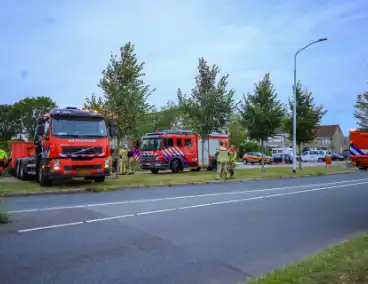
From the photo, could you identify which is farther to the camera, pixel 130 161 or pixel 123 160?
pixel 130 161

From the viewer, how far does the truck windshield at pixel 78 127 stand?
548 inches

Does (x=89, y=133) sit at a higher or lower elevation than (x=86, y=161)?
higher

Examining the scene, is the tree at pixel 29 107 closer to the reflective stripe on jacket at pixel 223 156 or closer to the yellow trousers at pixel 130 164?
the yellow trousers at pixel 130 164

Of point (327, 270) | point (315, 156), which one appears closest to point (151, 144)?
point (327, 270)

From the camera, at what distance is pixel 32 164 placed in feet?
53.5

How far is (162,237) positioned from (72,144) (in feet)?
27.3

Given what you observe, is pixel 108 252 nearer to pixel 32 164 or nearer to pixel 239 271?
pixel 239 271

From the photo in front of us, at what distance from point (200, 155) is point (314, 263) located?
2137 centimetres

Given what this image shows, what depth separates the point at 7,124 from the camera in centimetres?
6525

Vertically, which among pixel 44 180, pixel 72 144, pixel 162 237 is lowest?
pixel 162 237

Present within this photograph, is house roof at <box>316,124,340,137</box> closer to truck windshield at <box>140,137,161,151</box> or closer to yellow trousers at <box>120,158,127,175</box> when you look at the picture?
truck windshield at <box>140,137,161,151</box>

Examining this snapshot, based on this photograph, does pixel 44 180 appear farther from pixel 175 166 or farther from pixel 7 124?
pixel 7 124

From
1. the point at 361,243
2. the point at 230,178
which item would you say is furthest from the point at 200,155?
the point at 361,243

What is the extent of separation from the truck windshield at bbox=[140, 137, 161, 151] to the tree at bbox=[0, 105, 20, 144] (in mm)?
45968
